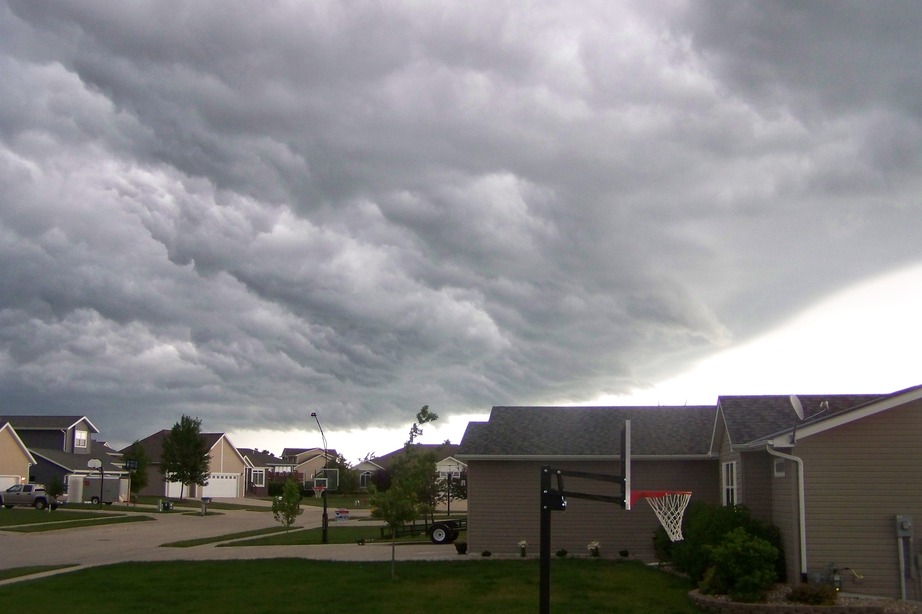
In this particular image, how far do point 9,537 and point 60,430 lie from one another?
1693 inches

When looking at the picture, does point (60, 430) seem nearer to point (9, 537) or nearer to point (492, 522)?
point (9, 537)

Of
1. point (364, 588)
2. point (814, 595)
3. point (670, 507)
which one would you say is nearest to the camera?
point (814, 595)

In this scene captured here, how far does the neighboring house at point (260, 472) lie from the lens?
339 ft

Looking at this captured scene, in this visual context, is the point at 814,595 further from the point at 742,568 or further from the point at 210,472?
the point at 210,472

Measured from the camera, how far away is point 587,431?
102 ft

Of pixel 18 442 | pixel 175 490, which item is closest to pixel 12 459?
pixel 18 442

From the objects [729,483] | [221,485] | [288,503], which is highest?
[729,483]

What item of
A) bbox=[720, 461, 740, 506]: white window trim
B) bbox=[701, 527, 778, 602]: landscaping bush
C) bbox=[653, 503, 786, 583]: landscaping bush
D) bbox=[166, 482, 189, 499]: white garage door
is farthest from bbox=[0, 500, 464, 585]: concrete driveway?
bbox=[166, 482, 189, 499]: white garage door

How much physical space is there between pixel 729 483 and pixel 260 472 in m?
88.9

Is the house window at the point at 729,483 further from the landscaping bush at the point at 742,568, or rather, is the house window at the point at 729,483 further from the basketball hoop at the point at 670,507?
the landscaping bush at the point at 742,568

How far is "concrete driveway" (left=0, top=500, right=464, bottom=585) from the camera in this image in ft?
98.9

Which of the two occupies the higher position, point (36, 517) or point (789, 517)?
point (789, 517)

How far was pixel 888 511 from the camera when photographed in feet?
62.3

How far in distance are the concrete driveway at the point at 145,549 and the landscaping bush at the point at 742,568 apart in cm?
1166
